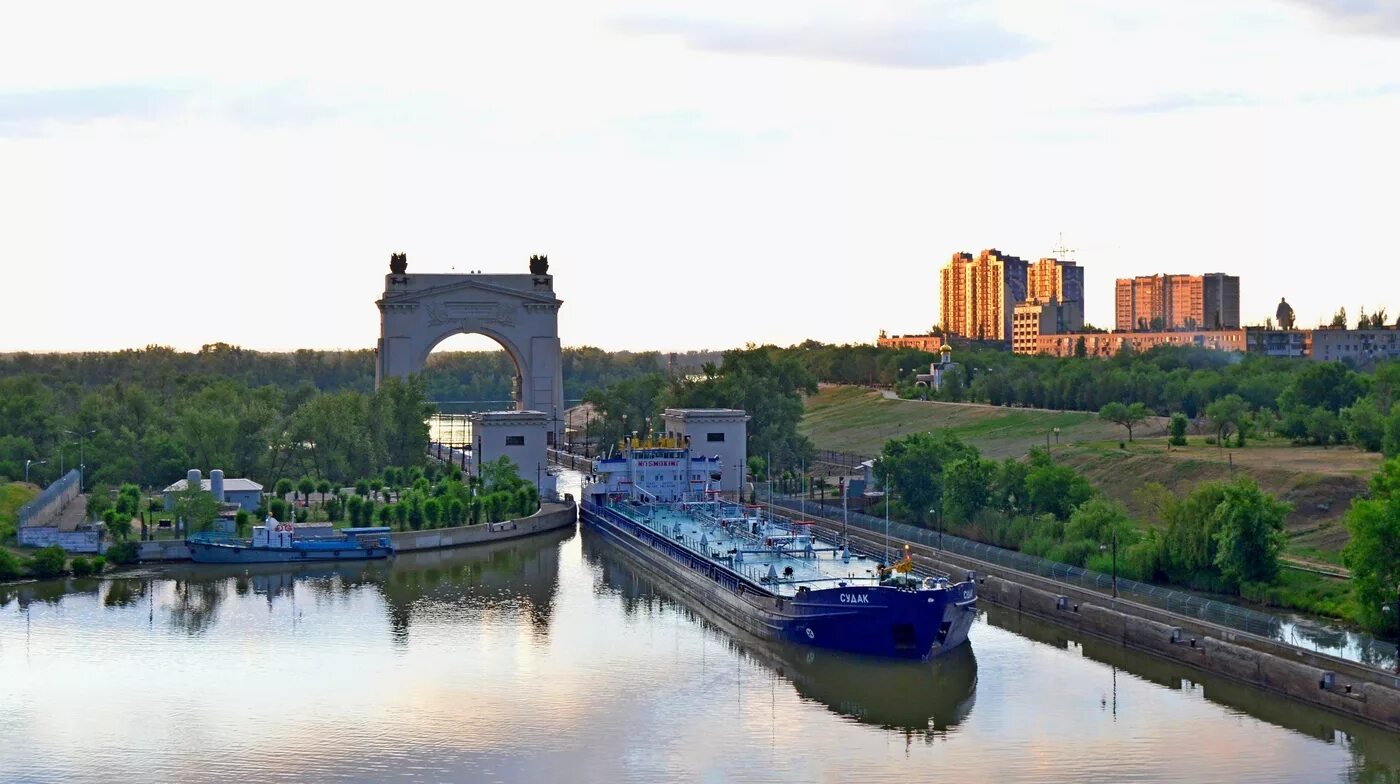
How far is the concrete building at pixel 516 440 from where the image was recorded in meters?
62.1

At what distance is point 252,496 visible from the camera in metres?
56.0

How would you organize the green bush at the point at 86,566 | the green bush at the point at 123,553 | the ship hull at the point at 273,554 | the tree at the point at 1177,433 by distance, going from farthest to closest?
1. the tree at the point at 1177,433
2. the ship hull at the point at 273,554
3. the green bush at the point at 123,553
4. the green bush at the point at 86,566

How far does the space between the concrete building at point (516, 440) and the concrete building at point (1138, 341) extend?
61610 millimetres

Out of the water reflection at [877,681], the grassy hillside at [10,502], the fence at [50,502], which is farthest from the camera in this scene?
the fence at [50,502]

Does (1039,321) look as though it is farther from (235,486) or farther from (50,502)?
(50,502)

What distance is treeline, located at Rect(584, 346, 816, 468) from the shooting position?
71.9m

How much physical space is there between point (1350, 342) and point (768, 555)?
3535 inches

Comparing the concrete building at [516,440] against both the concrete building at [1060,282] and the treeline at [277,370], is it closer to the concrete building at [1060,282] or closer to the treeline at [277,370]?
the treeline at [277,370]

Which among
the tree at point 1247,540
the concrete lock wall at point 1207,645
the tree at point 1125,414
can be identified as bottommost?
the concrete lock wall at point 1207,645

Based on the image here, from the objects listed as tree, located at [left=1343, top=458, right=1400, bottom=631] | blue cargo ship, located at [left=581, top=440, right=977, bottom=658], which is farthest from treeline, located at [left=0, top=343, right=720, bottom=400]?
tree, located at [left=1343, top=458, right=1400, bottom=631]

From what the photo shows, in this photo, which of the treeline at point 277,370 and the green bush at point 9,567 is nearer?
the green bush at point 9,567

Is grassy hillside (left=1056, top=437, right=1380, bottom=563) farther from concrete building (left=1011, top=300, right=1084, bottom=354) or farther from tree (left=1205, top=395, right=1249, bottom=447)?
concrete building (left=1011, top=300, right=1084, bottom=354)

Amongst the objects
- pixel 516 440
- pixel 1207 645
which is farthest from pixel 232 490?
pixel 1207 645

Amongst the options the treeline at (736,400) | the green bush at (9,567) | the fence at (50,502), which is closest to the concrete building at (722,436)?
the treeline at (736,400)
